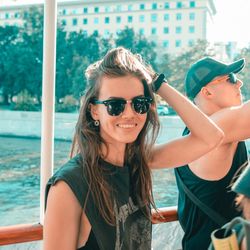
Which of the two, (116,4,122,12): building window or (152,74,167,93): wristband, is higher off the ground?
(116,4,122,12): building window

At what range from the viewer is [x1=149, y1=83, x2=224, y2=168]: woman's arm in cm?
131

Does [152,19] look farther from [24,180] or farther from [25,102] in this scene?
[24,180]

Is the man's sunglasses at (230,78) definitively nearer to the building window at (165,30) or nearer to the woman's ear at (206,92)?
the woman's ear at (206,92)

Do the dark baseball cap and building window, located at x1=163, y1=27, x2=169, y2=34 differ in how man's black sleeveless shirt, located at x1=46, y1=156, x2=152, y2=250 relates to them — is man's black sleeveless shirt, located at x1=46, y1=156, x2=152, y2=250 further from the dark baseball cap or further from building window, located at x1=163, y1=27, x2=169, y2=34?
building window, located at x1=163, y1=27, x2=169, y2=34

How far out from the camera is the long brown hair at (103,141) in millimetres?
1061

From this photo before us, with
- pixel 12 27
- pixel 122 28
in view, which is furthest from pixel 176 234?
pixel 12 27

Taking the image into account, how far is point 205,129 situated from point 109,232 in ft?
1.62

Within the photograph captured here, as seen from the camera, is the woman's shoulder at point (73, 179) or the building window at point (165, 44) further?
the building window at point (165, 44)

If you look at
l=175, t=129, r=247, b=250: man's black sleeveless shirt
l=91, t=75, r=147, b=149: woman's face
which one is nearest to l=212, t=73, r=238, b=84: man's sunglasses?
l=175, t=129, r=247, b=250: man's black sleeveless shirt

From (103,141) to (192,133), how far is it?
34cm

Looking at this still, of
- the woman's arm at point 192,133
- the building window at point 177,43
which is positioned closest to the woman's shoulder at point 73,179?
the woman's arm at point 192,133

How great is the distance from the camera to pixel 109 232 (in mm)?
1052

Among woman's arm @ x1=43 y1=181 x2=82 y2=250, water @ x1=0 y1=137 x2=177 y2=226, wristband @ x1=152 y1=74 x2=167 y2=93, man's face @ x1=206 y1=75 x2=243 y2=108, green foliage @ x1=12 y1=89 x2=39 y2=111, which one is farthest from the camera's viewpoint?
green foliage @ x1=12 y1=89 x2=39 y2=111

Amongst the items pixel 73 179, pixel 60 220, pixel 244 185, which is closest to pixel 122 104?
pixel 73 179
